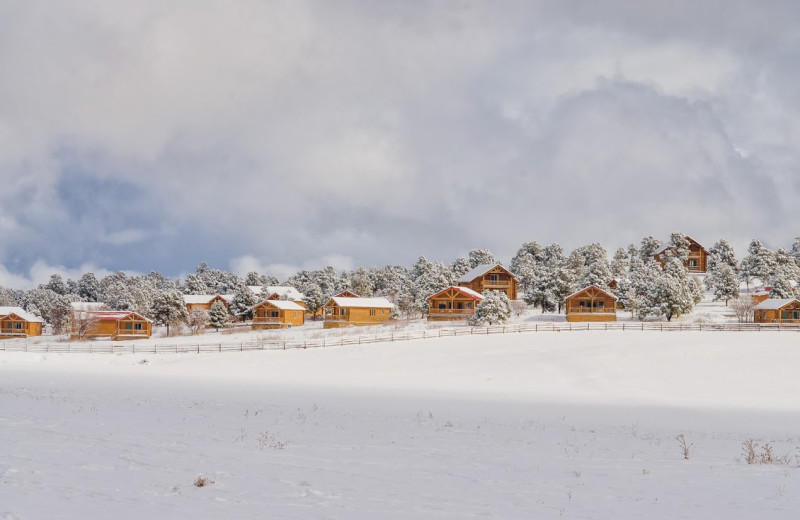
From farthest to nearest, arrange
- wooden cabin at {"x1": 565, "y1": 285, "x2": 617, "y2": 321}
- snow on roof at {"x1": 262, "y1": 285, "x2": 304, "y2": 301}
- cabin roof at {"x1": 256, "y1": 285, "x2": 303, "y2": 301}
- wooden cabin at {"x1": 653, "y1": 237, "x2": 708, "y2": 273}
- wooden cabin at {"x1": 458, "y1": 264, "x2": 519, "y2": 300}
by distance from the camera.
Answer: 1. wooden cabin at {"x1": 653, "y1": 237, "x2": 708, "y2": 273}
2. cabin roof at {"x1": 256, "y1": 285, "x2": 303, "y2": 301}
3. snow on roof at {"x1": 262, "y1": 285, "x2": 304, "y2": 301}
4. wooden cabin at {"x1": 458, "y1": 264, "x2": 519, "y2": 300}
5. wooden cabin at {"x1": 565, "y1": 285, "x2": 617, "y2": 321}

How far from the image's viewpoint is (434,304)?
9681cm

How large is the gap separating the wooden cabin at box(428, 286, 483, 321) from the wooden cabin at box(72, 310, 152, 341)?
144 feet

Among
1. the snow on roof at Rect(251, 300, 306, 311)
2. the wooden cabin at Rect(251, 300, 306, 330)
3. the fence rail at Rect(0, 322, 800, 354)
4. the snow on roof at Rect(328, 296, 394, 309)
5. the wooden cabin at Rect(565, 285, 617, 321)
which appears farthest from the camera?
the snow on roof at Rect(251, 300, 306, 311)

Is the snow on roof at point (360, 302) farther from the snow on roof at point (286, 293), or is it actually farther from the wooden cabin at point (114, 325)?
the wooden cabin at point (114, 325)

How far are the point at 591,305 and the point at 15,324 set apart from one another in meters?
94.0

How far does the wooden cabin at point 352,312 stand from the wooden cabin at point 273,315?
7.06 meters

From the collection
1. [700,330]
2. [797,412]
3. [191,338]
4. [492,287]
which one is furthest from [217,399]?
[492,287]

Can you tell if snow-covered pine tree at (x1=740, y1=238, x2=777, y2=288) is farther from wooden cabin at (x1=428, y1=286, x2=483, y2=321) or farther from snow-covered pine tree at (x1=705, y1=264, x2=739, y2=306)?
wooden cabin at (x1=428, y1=286, x2=483, y2=321)

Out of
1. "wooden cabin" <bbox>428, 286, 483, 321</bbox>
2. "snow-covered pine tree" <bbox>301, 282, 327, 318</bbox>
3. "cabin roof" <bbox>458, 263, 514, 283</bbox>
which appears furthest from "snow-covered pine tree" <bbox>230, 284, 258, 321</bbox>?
"cabin roof" <bbox>458, 263, 514, 283</bbox>

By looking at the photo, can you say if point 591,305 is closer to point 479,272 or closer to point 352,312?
point 479,272

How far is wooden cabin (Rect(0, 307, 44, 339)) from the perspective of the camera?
10931cm

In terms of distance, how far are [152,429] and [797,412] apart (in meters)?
31.3

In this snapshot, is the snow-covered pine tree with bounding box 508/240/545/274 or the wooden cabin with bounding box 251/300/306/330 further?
the snow-covered pine tree with bounding box 508/240/545/274

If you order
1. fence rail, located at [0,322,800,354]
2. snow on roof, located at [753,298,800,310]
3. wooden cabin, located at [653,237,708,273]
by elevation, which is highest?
wooden cabin, located at [653,237,708,273]
